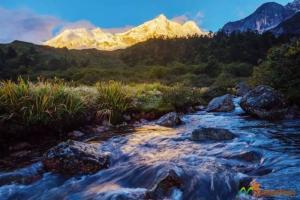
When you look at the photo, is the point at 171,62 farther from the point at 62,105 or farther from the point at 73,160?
the point at 73,160

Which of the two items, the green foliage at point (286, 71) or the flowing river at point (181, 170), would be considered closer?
the flowing river at point (181, 170)

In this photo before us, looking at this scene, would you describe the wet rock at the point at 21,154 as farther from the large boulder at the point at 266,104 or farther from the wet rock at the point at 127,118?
the large boulder at the point at 266,104

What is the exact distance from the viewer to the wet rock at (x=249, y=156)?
9188 mm

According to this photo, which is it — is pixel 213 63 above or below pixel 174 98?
above

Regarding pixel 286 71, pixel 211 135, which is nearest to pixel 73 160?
pixel 211 135

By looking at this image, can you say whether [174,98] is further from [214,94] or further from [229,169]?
[229,169]

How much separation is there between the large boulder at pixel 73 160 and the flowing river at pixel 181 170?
247mm

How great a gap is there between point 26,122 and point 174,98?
31.7ft

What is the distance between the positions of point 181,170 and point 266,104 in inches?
367

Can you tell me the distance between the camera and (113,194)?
23.6 ft

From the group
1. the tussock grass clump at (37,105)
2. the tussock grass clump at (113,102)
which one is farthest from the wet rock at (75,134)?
the tussock grass clump at (113,102)

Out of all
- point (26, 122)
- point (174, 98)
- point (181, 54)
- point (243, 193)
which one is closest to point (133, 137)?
point (26, 122)

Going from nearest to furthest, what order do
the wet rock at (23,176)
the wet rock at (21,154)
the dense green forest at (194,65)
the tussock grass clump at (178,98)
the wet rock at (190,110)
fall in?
1. the wet rock at (23,176)
2. the wet rock at (21,154)
3. the dense green forest at (194,65)
4. the tussock grass clump at (178,98)
5. the wet rock at (190,110)

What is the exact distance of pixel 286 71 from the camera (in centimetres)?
1747
